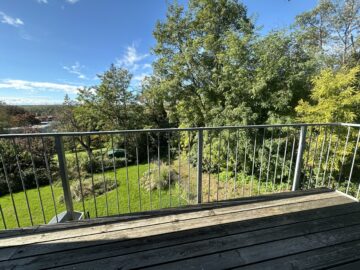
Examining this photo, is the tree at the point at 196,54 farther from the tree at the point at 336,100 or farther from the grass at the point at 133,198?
the tree at the point at 336,100

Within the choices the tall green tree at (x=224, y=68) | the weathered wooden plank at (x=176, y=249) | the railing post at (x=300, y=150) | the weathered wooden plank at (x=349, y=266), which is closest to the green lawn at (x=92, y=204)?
the tall green tree at (x=224, y=68)

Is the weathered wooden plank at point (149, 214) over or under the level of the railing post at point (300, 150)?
under

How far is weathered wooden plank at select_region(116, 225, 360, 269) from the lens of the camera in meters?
1.21

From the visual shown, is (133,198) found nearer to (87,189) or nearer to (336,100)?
(87,189)

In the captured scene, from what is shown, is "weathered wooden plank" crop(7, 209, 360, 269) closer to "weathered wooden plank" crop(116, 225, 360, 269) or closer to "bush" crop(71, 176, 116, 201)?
"weathered wooden plank" crop(116, 225, 360, 269)

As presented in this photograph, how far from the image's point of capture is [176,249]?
136 cm

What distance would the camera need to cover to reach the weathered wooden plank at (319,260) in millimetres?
1183

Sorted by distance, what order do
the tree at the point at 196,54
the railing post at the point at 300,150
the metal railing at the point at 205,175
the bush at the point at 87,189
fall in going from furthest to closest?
the tree at the point at 196,54
the bush at the point at 87,189
the metal railing at the point at 205,175
the railing post at the point at 300,150

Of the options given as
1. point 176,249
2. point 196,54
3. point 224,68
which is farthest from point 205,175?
point 176,249

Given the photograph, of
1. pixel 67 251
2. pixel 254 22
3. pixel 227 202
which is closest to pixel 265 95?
pixel 254 22

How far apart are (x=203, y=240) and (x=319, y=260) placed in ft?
2.50

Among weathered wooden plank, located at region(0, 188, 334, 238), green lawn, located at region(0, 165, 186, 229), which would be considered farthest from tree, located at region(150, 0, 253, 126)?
weathered wooden plank, located at region(0, 188, 334, 238)

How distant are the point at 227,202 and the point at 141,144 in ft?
32.9

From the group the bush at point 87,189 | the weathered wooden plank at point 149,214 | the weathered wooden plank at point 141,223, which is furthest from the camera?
the bush at point 87,189
